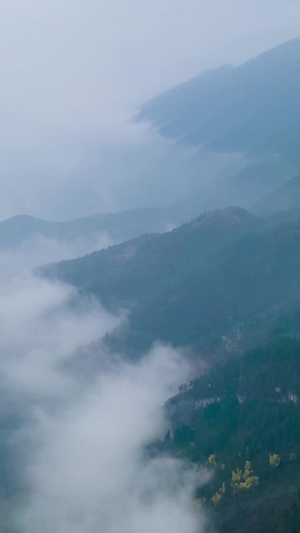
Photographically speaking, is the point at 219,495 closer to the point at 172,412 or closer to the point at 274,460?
the point at 274,460

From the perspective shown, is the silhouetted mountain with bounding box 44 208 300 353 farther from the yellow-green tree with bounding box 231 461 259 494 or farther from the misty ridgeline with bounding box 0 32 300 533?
the yellow-green tree with bounding box 231 461 259 494

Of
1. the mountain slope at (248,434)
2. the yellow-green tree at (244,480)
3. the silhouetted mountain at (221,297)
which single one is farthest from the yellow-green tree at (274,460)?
the silhouetted mountain at (221,297)

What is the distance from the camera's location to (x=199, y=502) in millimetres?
102812

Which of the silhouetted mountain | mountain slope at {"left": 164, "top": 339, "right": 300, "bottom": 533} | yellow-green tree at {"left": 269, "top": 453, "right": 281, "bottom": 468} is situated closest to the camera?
mountain slope at {"left": 164, "top": 339, "right": 300, "bottom": 533}

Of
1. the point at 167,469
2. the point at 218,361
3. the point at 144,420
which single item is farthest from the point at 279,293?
the point at 167,469

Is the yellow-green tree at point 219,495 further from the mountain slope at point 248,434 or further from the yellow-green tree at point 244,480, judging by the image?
the yellow-green tree at point 244,480

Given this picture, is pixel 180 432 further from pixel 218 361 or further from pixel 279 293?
pixel 279 293

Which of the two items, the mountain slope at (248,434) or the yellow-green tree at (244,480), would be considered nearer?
the mountain slope at (248,434)

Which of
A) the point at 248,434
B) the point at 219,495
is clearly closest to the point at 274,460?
the point at 219,495

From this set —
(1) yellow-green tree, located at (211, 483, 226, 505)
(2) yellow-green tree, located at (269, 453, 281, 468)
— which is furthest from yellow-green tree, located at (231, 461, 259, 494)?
(2) yellow-green tree, located at (269, 453, 281, 468)

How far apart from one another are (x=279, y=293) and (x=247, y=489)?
92.8 m

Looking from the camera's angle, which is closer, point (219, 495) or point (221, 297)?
point (219, 495)

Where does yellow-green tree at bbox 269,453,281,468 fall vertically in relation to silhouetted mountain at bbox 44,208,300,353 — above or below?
below

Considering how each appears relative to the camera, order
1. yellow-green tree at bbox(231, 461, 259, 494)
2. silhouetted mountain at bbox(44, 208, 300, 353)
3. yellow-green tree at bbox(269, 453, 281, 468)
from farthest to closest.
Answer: silhouetted mountain at bbox(44, 208, 300, 353) < yellow-green tree at bbox(269, 453, 281, 468) < yellow-green tree at bbox(231, 461, 259, 494)
